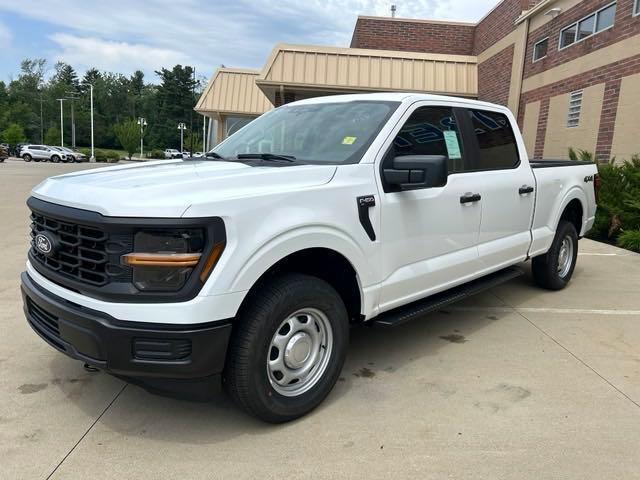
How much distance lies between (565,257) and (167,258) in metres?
5.01

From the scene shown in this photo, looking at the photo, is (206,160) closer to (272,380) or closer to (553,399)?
(272,380)

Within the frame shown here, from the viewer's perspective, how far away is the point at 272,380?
286cm

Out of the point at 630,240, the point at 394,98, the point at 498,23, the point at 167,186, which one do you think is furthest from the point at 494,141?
the point at 498,23

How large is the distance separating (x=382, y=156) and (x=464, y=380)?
1645 millimetres

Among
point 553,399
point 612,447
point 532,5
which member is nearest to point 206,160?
point 553,399

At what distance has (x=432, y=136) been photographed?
12.7 feet

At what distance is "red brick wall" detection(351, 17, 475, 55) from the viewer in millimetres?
16656

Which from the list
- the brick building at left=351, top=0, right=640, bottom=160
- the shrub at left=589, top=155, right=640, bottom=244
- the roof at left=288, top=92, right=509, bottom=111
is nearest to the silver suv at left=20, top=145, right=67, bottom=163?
the brick building at left=351, top=0, right=640, bottom=160

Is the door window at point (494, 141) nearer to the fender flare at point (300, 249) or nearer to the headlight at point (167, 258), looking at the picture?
the fender flare at point (300, 249)

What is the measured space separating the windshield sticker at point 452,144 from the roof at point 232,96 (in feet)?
53.3

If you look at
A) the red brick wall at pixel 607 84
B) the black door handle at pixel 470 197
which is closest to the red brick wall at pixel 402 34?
the red brick wall at pixel 607 84

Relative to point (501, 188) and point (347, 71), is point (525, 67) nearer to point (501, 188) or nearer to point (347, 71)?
point (347, 71)

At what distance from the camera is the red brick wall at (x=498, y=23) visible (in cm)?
1418

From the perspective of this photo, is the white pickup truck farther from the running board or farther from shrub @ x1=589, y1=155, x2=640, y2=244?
shrub @ x1=589, y1=155, x2=640, y2=244
